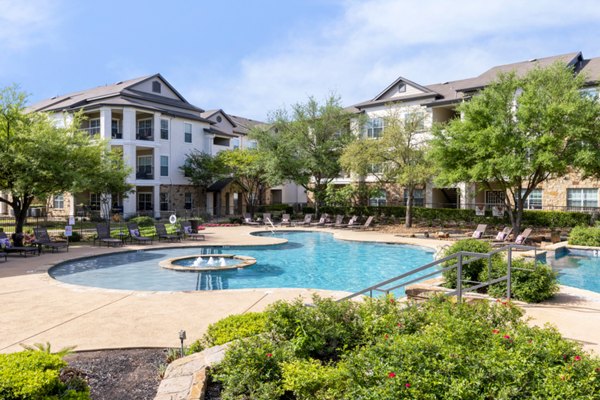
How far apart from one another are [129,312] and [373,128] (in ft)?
104

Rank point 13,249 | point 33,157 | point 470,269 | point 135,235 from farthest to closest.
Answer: point 135,235
point 33,157
point 13,249
point 470,269

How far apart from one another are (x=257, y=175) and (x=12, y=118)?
21.6 m

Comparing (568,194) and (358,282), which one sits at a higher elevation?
(568,194)

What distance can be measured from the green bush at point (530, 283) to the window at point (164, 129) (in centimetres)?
3418

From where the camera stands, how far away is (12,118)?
19422 mm

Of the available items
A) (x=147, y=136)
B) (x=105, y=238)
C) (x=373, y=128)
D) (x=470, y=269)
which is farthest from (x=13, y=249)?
(x=373, y=128)

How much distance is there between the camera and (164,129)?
38531mm

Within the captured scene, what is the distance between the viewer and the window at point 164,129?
3828 cm

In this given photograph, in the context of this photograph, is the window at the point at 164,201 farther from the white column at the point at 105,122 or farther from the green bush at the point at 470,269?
the green bush at the point at 470,269

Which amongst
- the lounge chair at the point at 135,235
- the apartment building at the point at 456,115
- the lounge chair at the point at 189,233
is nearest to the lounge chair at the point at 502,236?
the apartment building at the point at 456,115

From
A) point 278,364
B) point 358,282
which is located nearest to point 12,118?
point 358,282

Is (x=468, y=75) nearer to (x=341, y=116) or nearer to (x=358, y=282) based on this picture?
(x=341, y=116)

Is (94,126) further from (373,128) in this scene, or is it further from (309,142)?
(373,128)

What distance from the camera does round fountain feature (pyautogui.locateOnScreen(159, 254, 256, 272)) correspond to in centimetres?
1509
